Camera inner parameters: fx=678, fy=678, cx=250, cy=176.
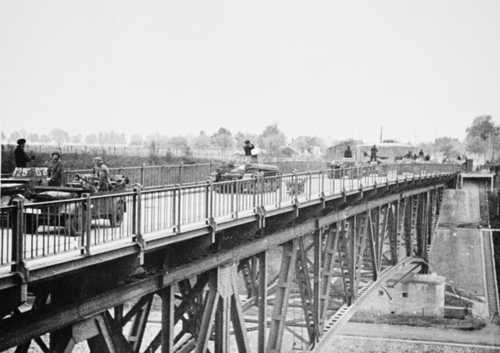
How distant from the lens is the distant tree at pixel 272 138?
15095 cm

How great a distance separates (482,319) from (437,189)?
8.87 m

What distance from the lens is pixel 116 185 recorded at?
15.6 meters

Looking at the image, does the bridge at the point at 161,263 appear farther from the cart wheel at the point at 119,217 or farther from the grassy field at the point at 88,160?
the grassy field at the point at 88,160

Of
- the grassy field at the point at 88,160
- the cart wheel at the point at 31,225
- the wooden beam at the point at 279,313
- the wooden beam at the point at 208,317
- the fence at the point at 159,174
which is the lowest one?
the wooden beam at the point at 279,313

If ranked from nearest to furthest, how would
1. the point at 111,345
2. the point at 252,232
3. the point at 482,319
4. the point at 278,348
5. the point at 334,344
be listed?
1. the point at 111,345
2. the point at 252,232
3. the point at 278,348
4. the point at 334,344
5. the point at 482,319

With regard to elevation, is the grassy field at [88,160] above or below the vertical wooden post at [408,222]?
above

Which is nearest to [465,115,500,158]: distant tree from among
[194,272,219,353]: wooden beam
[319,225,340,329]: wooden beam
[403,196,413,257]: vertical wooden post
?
[403,196,413,257]: vertical wooden post

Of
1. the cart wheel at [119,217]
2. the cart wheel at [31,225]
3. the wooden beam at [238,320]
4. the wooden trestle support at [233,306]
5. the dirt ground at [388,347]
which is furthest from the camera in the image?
the dirt ground at [388,347]

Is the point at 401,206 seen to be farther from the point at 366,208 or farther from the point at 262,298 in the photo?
the point at 262,298

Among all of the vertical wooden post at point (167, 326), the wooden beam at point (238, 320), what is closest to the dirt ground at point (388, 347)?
the wooden beam at point (238, 320)

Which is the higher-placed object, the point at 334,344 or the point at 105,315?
the point at 105,315

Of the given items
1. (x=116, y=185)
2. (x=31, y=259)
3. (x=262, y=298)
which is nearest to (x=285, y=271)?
(x=262, y=298)

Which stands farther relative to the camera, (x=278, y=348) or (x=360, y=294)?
(x=360, y=294)

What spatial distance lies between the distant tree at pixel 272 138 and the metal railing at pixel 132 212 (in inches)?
4833
